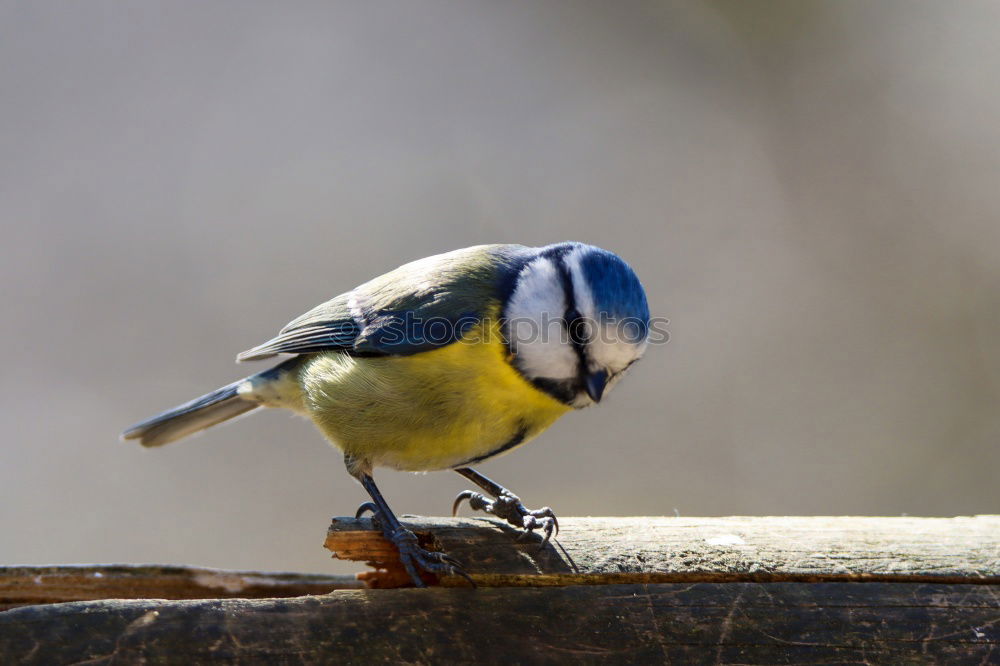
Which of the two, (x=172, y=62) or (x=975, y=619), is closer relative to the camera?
(x=975, y=619)

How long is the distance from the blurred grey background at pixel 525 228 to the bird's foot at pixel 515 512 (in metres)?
1.36

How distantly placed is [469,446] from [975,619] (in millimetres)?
1072

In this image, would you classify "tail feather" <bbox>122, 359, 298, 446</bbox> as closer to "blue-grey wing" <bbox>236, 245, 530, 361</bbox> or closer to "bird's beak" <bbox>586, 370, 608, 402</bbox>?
"blue-grey wing" <bbox>236, 245, 530, 361</bbox>

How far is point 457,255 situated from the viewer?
7.35 feet

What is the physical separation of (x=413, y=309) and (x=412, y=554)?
0.60 meters

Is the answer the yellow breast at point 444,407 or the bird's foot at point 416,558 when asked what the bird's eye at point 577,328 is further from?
the bird's foot at point 416,558

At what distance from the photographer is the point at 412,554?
A: 71.0 inches

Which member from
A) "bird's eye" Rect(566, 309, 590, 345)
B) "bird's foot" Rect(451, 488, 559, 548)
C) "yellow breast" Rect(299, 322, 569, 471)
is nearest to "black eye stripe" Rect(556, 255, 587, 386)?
"bird's eye" Rect(566, 309, 590, 345)

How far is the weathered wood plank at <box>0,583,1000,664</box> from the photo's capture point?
151 cm

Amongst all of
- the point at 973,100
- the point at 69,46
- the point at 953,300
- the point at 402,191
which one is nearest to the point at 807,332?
the point at 953,300

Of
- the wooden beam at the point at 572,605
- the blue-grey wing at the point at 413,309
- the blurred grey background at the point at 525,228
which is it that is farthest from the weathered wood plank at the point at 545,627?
the blurred grey background at the point at 525,228

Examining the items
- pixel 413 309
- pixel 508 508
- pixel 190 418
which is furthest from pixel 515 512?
pixel 190 418

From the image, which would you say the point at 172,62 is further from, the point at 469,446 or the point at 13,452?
the point at 469,446

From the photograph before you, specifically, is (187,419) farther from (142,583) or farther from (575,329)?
(575,329)
